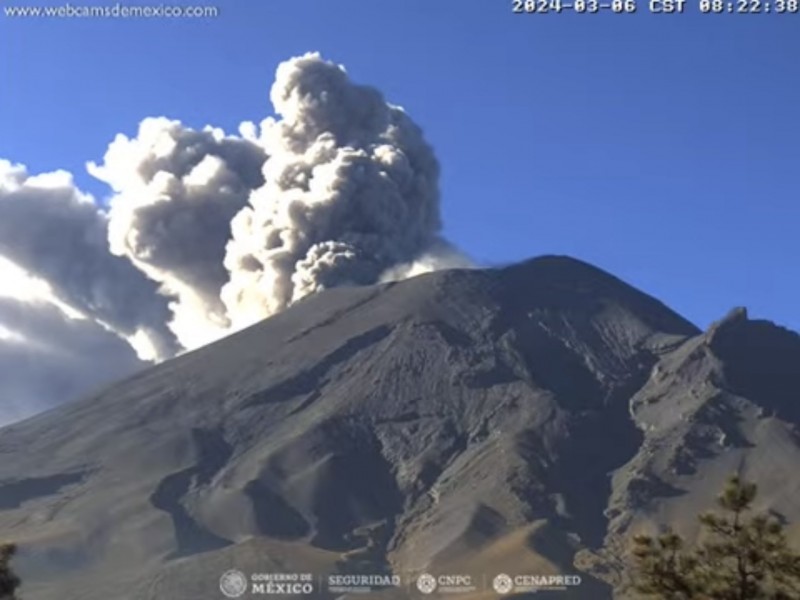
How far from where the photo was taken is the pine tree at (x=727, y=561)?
41.8ft

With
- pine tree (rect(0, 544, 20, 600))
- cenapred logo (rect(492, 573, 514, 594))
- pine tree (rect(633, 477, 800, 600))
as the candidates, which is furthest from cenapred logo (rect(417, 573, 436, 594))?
pine tree (rect(633, 477, 800, 600))

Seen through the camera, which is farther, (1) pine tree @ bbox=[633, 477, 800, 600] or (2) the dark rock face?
(2) the dark rock face

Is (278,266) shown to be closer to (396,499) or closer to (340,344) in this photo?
(340,344)

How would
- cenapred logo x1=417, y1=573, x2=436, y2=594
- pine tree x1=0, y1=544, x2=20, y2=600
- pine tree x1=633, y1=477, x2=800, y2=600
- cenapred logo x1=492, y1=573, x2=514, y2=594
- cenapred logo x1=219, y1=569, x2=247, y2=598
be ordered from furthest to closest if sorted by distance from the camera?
cenapred logo x1=417, y1=573, x2=436, y2=594
cenapred logo x1=219, y1=569, x2=247, y2=598
cenapred logo x1=492, y1=573, x2=514, y2=594
pine tree x1=0, y1=544, x2=20, y2=600
pine tree x1=633, y1=477, x2=800, y2=600

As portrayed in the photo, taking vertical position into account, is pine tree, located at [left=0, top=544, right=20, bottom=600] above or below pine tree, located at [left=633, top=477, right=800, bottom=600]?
above

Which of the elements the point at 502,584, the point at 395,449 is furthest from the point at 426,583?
the point at 395,449

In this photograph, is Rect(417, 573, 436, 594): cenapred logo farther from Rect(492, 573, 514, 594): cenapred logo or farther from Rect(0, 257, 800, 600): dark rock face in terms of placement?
Rect(492, 573, 514, 594): cenapred logo

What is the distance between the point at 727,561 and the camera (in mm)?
13117

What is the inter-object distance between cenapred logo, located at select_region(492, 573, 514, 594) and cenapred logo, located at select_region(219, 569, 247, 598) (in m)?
23.9

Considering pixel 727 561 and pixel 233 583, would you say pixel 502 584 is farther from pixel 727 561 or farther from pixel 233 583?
pixel 727 561

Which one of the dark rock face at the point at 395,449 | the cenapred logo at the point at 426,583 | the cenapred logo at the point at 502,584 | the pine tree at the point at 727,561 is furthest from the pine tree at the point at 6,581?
the cenapred logo at the point at 426,583

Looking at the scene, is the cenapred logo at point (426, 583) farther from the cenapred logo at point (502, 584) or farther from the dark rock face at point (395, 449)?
the cenapred logo at point (502, 584)

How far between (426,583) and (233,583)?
1854 centimetres

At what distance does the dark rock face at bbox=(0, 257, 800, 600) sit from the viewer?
140m
